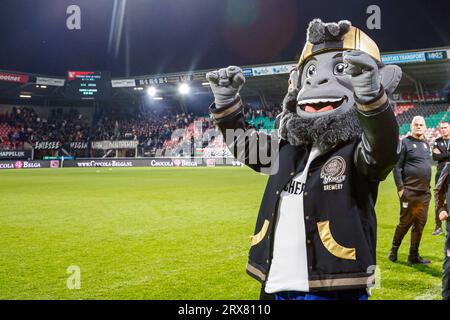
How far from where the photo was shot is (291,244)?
2.35 metres

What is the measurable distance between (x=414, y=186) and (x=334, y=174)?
4.31 m

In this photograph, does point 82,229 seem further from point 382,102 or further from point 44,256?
point 382,102

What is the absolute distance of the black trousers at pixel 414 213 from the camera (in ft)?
19.8

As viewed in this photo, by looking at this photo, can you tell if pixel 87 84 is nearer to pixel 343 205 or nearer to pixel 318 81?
pixel 318 81

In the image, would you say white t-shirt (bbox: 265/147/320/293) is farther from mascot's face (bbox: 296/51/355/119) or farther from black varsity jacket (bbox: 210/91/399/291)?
mascot's face (bbox: 296/51/355/119)

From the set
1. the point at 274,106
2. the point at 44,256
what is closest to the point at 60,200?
the point at 44,256

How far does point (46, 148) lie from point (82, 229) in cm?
3366

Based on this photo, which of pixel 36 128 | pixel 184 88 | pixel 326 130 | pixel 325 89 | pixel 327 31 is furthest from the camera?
pixel 36 128

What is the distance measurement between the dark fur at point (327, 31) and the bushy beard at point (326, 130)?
496 mm

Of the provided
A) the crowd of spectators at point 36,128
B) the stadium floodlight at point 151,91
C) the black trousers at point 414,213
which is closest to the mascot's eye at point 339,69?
the black trousers at point 414,213

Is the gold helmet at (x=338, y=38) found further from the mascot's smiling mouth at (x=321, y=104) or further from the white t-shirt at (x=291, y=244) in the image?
the white t-shirt at (x=291, y=244)

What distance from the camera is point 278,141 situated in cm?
283

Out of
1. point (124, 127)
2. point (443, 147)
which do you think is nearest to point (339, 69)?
point (443, 147)
